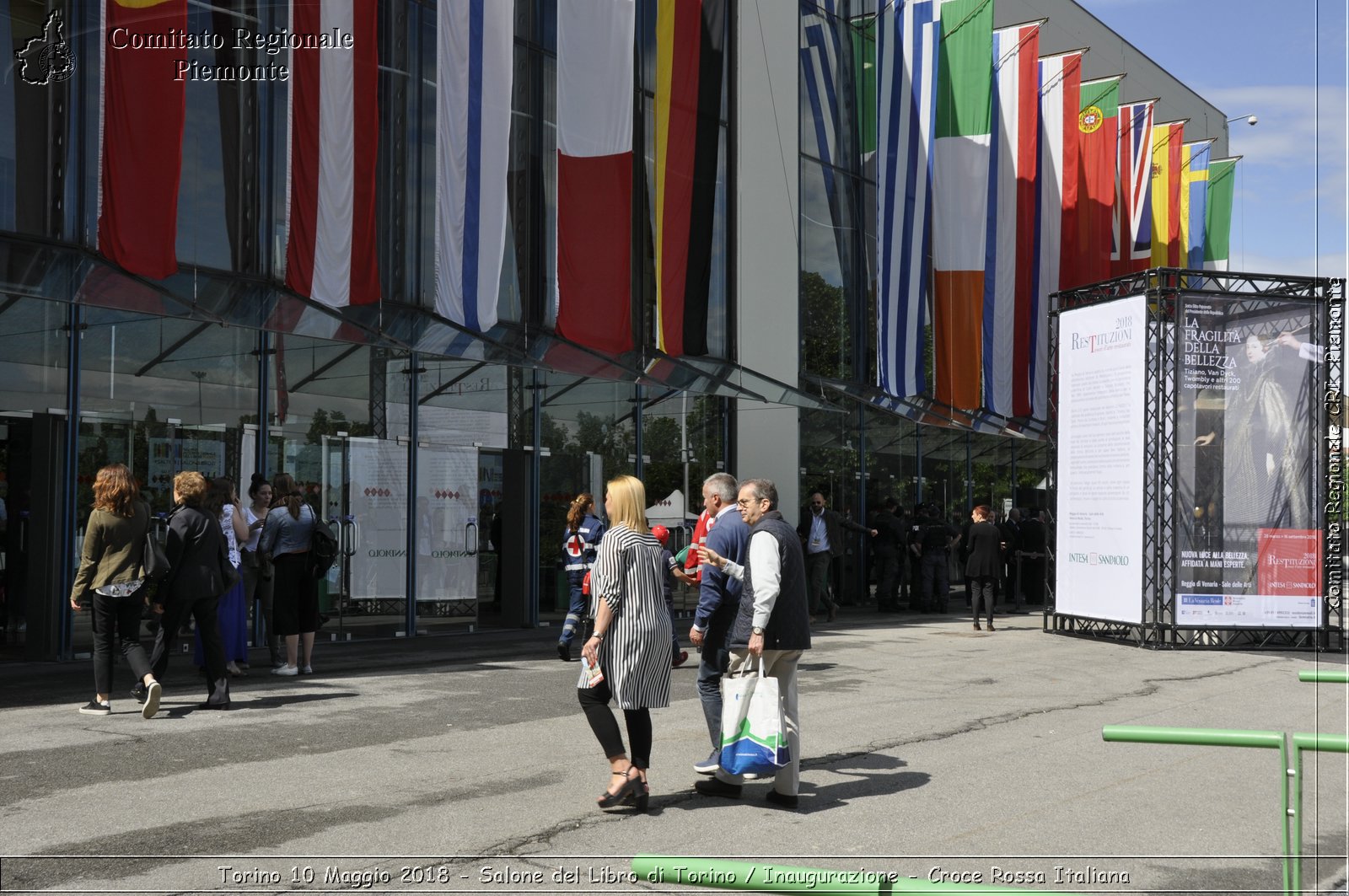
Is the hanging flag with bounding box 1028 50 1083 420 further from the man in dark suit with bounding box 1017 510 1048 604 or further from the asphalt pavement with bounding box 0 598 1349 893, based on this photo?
the asphalt pavement with bounding box 0 598 1349 893

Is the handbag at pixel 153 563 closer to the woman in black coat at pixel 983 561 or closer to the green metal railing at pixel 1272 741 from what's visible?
the green metal railing at pixel 1272 741

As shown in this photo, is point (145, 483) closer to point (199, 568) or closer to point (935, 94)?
point (199, 568)

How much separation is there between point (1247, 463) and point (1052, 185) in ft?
48.8

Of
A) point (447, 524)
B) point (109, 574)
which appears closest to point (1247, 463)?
point (447, 524)

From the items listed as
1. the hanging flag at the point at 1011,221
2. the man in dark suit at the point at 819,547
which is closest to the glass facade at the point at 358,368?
the man in dark suit at the point at 819,547

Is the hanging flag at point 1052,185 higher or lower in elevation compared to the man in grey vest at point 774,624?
higher

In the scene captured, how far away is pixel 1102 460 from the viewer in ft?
57.4

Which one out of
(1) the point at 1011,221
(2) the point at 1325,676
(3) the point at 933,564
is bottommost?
(3) the point at 933,564

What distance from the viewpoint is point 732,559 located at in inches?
311

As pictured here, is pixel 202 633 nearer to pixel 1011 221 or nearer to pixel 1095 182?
pixel 1011 221

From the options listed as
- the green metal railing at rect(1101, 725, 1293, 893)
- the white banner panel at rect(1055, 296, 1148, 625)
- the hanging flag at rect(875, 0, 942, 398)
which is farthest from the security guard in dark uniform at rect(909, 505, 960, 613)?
the green metal railing at rect(1101, 725, 1293, 893)

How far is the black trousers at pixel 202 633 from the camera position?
33.3 feet

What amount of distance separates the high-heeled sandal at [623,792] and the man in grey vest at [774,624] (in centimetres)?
67

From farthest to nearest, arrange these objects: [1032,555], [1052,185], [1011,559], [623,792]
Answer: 1. [1052,185]
2. [1032,555]
3. [1011,559]
4. [623,792]
